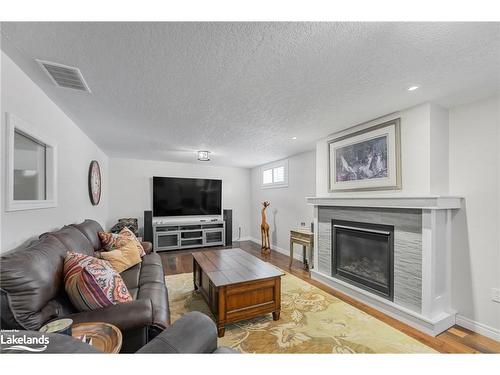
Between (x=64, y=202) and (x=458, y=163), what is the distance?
4.23 meters

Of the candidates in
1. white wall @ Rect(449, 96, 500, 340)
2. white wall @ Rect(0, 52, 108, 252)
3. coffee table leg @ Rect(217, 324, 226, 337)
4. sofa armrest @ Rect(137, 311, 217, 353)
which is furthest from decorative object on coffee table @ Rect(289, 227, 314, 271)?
white wall @ Rect(0, 52, 108, 252)

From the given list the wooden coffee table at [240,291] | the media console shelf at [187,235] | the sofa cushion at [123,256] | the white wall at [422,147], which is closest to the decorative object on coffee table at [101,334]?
the wooden coffee table at [240,291]

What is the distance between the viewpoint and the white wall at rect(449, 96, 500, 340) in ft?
6.37

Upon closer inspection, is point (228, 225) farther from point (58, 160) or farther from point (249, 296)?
point (58, 160)

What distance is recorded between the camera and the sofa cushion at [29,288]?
1.05m

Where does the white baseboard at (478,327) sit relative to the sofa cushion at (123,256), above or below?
below

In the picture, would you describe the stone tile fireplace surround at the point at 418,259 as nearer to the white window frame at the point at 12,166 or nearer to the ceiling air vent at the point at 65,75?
the ceiling air vent at the point at 65,75

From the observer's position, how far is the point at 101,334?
108 cm

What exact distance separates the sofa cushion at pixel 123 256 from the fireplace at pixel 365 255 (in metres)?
2.63

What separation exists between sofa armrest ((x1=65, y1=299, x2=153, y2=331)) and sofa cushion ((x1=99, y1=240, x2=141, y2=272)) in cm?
100

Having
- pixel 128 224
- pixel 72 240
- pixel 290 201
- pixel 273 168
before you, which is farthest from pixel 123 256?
pixel 273 168
